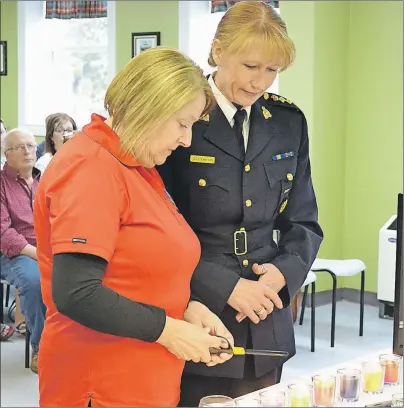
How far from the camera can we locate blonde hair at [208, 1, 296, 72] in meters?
1.64

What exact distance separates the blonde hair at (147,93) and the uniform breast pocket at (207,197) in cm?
35

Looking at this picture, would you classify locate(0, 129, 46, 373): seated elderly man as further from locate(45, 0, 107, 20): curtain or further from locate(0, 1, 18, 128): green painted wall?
locate(0, 1, 18, 128): green painted wall

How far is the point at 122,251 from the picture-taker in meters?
1.37

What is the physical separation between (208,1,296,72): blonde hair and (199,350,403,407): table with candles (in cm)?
68

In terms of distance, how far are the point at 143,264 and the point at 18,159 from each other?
3188 millimetres

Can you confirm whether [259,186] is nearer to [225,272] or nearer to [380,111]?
[225,272]

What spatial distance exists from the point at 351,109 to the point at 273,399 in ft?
15.1

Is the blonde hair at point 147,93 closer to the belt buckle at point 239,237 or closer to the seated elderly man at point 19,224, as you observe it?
the belt buckle at point 239,237

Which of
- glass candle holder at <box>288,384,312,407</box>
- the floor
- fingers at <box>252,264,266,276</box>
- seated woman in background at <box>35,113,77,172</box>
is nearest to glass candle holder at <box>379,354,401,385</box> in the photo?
glass candle holder at <box>288,384,312,407</box>

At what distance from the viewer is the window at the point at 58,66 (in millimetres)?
7992

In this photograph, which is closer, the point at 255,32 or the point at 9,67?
the point at 255,32

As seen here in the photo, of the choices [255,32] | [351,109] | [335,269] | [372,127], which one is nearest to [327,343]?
[335,269]

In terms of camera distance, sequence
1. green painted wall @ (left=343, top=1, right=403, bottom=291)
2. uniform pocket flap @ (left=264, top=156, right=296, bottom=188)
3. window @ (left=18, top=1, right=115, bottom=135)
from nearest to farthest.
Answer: uniform pocket flap @ (left=264, top=156, right=296, bottom=188) → green painted wall @ (left=343, top=1, right=403, bottom=291) → window @ (left=18, top=1, right=115, bottom=135)

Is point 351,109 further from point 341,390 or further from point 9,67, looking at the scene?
point 341,390
